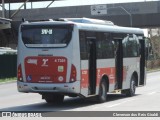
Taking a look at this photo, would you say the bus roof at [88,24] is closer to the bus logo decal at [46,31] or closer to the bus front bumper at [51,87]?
the bus logo decal at [46,31]

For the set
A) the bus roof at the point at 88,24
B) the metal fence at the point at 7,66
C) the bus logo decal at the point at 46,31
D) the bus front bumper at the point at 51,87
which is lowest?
the metal fence at the point at 7,66

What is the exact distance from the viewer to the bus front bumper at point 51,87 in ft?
56.8

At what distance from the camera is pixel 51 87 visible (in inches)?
693

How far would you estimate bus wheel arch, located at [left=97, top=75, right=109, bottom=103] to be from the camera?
19109 mm

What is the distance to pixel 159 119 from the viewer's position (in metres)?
13.5

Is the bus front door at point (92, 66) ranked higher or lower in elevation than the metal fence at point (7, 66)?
higher

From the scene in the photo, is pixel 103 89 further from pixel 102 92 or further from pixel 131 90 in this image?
pixel 131 90

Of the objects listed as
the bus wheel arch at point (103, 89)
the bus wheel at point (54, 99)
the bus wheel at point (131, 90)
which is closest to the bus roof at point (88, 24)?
the bus wheel arch at point (103, 89)

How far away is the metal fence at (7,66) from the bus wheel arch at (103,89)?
81.2 ft

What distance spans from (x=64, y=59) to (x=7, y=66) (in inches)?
1073

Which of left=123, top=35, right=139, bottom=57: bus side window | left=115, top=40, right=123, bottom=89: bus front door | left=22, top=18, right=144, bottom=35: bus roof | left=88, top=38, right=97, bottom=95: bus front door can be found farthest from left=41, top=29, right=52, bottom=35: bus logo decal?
left=123, top=35, right=139, bottom=57: bus side window

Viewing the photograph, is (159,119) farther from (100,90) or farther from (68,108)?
(100,90)

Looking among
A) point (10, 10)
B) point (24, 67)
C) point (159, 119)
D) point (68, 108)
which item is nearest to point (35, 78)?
point (24, 67)

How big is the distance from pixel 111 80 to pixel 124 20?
5718 cm
